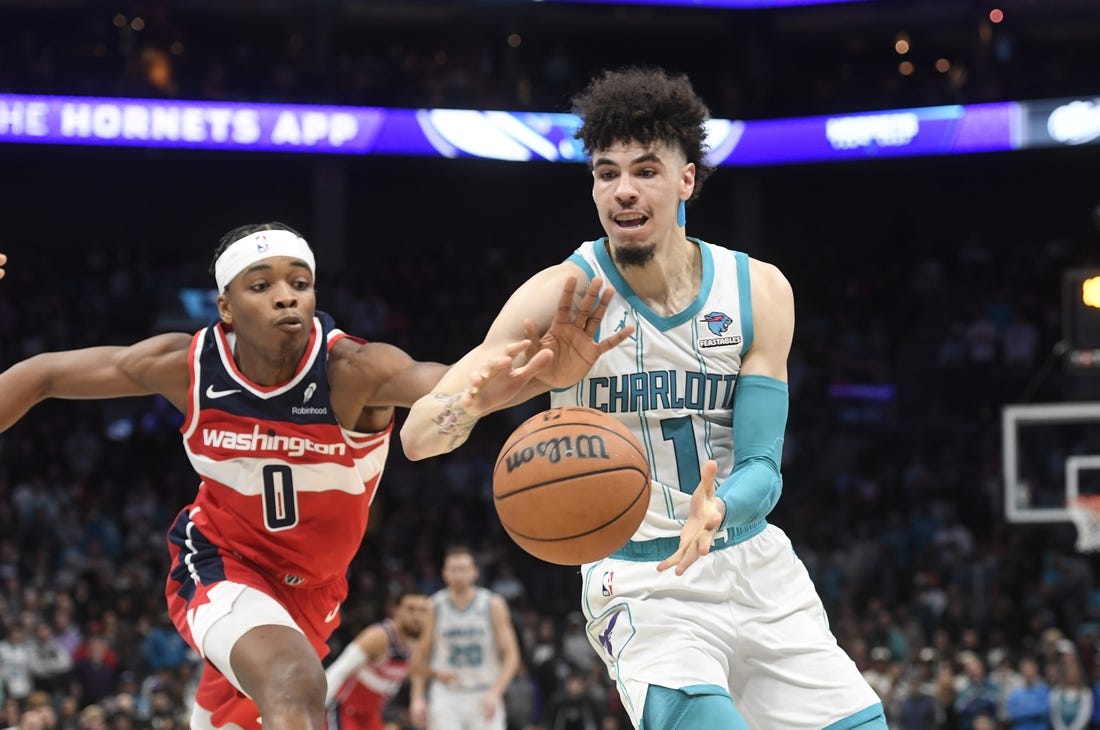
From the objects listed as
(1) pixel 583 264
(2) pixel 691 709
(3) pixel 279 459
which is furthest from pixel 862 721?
(3) pixel 279 459

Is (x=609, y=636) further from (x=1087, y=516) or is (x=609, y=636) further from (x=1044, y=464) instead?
(x=1044, y=464)

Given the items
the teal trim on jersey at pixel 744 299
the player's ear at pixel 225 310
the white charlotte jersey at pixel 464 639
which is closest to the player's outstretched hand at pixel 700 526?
the teal trim on jersey at pixel 744 299

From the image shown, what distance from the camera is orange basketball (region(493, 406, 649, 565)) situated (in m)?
3.85

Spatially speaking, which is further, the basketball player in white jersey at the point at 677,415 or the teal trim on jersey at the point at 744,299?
the teal trim on jersey at the point at 744,299

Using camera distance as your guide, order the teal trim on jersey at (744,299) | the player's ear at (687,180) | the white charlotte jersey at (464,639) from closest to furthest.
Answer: the teal trim on jersey at (744,299)
the player's ear at (687,180)
the white charlotte jersey at (464,639)

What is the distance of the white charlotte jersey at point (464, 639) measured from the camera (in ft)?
33.6

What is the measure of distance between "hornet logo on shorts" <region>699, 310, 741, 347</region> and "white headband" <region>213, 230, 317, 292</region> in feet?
4.97

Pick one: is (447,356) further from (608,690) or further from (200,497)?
(200,497)

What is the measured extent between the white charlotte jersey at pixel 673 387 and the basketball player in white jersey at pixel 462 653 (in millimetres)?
5912

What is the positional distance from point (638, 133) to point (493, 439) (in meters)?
15.3

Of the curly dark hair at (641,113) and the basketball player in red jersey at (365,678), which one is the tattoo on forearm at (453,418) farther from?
the basketball player in red jersey at (365,678)

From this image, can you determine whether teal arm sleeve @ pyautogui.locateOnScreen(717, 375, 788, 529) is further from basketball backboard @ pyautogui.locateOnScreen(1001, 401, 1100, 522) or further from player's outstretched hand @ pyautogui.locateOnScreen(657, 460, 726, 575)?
basketball backboard @ pyautogui.locateOnScreen(1001, 401, 1100, 522)

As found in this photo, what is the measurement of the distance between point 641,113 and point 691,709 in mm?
1735

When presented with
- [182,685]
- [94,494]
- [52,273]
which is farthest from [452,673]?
[52,273]
